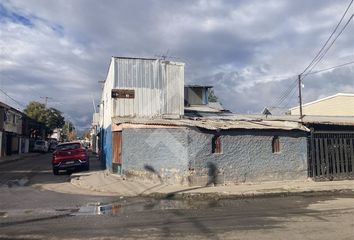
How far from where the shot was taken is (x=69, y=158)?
24766mm

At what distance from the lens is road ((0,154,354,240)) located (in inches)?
352

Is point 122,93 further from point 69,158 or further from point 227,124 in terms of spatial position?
point 227,124

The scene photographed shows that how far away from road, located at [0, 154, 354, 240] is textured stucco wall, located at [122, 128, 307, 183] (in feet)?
11.8

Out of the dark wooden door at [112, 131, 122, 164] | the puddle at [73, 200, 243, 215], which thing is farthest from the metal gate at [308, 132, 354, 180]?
the dark wooden door at [112, 131, 122, 164]

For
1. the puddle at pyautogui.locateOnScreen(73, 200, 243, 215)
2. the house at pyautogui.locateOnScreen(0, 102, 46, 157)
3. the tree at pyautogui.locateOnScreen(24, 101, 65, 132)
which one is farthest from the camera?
the tree at pyautogui.locateOnScreen(24, 101, 65, 132)

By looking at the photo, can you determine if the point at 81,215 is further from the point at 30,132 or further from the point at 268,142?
the point at 30,132

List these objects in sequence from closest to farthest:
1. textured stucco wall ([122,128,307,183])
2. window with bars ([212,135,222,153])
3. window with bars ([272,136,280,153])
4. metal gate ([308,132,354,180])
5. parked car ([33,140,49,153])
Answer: textured stucco wall ([122,128,307,183]), window with bars ([212,135,222,153]), window with bars ([272,136,280,153]), metal gate ([308,132,354,180]), parked car ([33,140,49,153])

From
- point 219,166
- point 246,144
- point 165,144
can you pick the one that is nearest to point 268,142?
point 246,144

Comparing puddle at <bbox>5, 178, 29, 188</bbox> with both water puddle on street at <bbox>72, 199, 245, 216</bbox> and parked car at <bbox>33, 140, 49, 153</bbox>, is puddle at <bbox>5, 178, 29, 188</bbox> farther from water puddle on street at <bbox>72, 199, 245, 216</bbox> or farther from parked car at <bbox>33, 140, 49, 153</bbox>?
parked car at <bbox>33, 140, 49, 153</bbox>

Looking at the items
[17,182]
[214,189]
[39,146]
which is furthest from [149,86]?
[39,146]

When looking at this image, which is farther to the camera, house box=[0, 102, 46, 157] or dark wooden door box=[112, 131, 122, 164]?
house box=[0, 102, 46, 157]

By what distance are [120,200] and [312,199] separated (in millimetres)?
6261

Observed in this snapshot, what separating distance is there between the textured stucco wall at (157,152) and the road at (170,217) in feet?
11.5

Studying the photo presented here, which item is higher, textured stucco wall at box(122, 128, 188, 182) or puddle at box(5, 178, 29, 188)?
textured stucco wall at box(122, 128, 188, 182)
